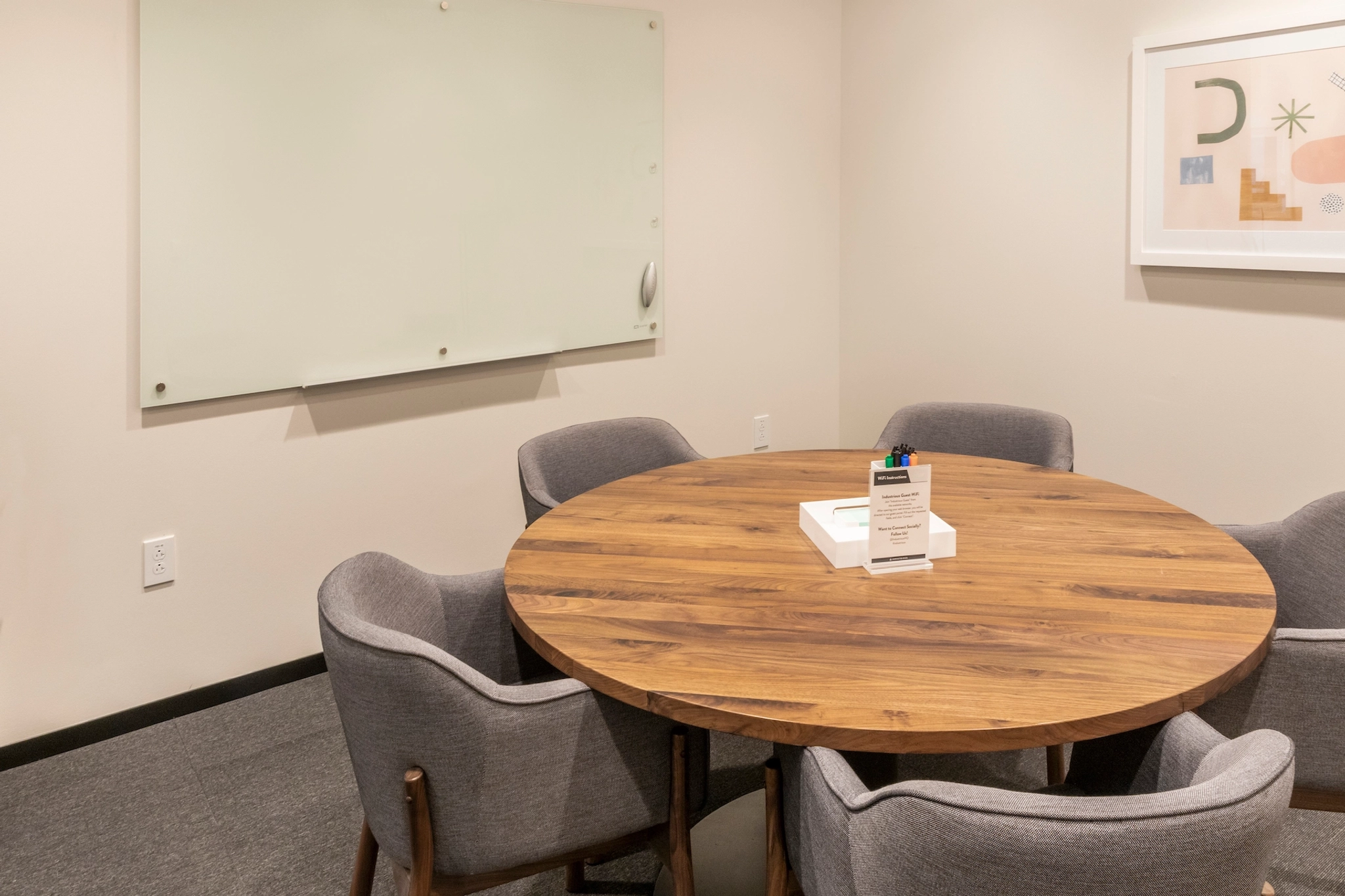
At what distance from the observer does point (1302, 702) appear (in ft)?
5.14

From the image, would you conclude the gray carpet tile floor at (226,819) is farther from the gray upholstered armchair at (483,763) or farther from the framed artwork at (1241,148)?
the framed artwork at (1241,148)

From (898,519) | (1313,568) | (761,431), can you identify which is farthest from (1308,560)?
(761,431)

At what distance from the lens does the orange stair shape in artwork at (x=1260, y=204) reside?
2.87 m

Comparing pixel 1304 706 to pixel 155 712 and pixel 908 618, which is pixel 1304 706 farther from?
pixel 155 712

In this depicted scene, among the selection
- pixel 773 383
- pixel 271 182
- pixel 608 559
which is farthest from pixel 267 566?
pixel 773 383

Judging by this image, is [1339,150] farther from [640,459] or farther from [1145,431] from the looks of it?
[640,459]

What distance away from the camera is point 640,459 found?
114 inches

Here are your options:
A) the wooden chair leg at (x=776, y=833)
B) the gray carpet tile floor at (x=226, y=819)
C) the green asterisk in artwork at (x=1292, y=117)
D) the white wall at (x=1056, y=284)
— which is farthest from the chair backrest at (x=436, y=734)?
the green asterisk in artwork at (x=1292, y=117)

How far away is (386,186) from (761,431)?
6.12 feet

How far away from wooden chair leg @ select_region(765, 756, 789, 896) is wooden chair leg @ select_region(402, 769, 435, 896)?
1.64 feet

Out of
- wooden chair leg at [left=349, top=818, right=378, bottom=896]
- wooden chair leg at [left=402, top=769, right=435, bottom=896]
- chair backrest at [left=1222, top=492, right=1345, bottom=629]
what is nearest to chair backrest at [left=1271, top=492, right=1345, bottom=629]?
chair backrest at [left=1222, top=492, right=1345, bottom=629]

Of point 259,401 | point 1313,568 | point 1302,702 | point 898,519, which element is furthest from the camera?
point 259,401

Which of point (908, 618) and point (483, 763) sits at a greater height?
point (908, 618)

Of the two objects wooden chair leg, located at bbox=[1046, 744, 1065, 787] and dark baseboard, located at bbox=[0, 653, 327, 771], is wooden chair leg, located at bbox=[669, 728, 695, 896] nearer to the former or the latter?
wooden chair leg, located at bbox=[1046, 744, 1065, 787]
